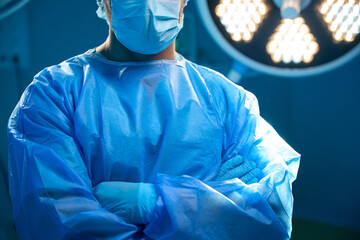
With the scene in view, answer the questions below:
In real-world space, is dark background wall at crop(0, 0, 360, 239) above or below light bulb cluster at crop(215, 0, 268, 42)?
below

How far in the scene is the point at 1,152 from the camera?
1.69 m

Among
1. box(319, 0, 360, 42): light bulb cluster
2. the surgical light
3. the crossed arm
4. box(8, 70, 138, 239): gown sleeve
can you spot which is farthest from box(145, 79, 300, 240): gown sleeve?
box(319, 0, 360, 42): light bulb cluster

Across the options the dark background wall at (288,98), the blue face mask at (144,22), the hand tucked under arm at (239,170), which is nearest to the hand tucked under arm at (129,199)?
the hand tucked under arm at (239,170)

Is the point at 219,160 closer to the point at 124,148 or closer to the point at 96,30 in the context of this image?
the point at 124,148

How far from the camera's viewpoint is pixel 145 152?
3.13ft

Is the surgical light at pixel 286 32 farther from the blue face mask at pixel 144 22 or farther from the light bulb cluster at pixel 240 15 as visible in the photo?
the blue face mask at pixel 144 22

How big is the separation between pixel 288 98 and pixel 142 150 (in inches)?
48.6

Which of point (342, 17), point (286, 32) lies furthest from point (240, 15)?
point (342, 17)

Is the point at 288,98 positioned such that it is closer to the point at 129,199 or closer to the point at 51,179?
the point at 129,199

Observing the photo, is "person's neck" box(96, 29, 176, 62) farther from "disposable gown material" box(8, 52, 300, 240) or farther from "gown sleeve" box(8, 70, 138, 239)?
"gown sleeve" box(8, 70, 138, 239)

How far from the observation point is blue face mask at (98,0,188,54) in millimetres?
929

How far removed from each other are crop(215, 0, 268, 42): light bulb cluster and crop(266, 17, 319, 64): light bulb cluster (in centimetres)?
8

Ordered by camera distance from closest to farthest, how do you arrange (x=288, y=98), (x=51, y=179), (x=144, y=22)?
(x=51, y=179) < (x=144, y=22) < (x=288, y=98)

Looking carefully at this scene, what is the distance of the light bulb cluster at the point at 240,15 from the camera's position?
3.42 ft
